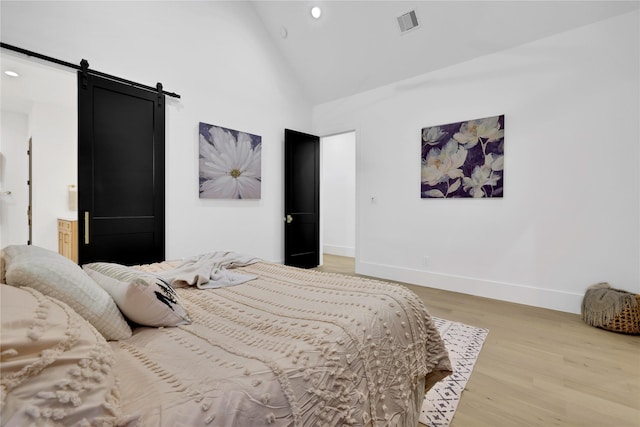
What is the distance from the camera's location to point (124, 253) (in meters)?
3.01

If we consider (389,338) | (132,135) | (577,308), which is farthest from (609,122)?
(132,135)

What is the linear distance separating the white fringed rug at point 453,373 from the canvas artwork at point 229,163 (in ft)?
9.80

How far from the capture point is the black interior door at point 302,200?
15.3 ft

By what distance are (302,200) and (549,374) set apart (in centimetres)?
374

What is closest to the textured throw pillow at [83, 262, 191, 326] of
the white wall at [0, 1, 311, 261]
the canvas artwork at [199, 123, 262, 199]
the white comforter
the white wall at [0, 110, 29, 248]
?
the white comforter

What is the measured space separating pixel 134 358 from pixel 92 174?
2615 mm

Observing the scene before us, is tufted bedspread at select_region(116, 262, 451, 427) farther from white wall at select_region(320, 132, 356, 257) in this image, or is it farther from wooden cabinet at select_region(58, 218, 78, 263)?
white wall at select_region(320, 132, 356, 257)

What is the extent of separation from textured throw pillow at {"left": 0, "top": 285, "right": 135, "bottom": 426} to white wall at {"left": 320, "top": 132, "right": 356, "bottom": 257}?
5.92 meters

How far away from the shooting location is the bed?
568 mm

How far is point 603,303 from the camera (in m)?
2.61

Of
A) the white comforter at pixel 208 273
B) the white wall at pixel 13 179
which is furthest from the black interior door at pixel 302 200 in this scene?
the white wall at pixel 13 179

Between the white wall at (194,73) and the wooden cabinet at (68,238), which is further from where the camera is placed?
the wooden cabinet at (68,238)

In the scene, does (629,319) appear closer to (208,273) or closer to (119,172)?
(208,273)

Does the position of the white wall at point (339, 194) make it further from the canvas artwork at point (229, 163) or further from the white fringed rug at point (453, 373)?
the white fringed rug at point (453, 373)
